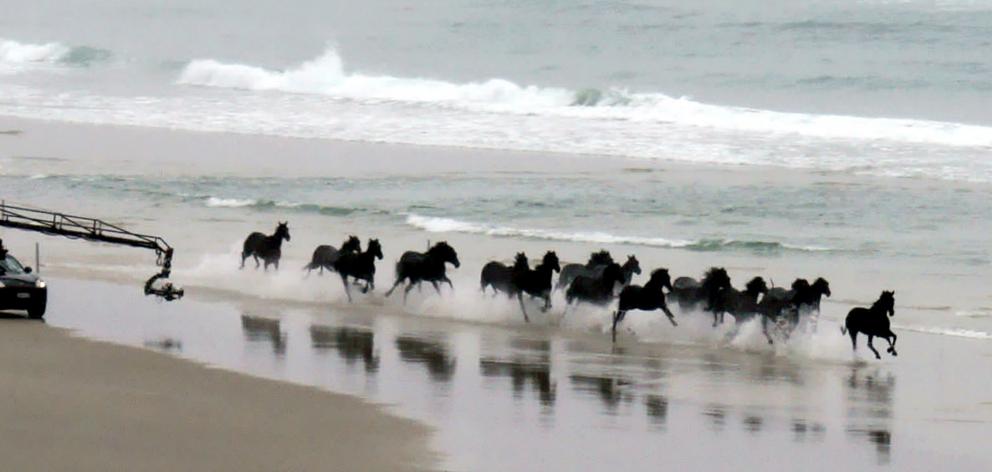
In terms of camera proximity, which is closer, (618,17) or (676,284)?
(676,284)

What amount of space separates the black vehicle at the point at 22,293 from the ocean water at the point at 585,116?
5767 mm

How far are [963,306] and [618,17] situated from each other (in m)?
53.5

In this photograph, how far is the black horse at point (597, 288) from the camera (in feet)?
70.9

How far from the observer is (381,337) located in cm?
2061

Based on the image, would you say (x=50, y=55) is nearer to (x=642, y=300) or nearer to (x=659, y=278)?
(x=659, y=278)

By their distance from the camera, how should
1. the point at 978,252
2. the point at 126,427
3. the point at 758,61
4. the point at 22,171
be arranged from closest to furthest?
the point at 126,427
the point at 978,252
the point at 22,171
the point at 758,61

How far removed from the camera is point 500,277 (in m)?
22.5

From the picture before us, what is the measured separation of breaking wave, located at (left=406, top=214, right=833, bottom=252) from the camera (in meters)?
28.9

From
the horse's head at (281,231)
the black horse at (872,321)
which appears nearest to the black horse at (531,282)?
the black horse at (872,321)

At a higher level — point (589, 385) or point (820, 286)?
point (820, 286)

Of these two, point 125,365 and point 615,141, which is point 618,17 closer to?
point 615,141

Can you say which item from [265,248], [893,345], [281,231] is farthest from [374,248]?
[893,345]

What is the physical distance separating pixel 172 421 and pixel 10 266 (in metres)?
6.87

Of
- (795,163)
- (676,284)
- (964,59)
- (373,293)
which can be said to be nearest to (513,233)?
(373,293)
